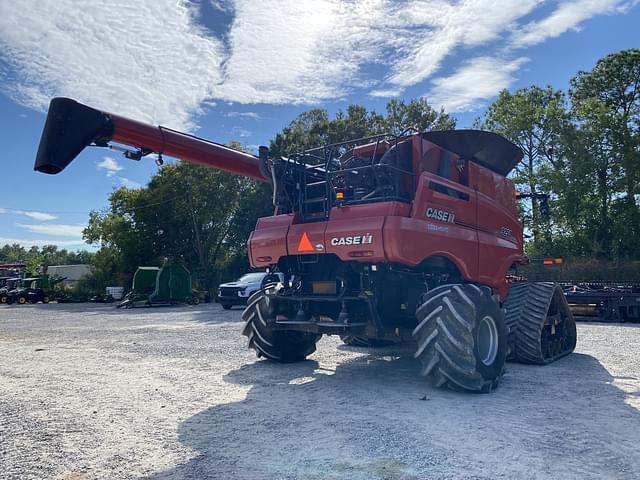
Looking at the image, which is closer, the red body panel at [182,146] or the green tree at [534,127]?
the red body panel at [182,146]

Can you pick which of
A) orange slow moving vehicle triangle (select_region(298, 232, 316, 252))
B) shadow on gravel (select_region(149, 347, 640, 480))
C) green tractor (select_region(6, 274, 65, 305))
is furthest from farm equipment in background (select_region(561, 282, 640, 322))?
green tractor (select_region(6, 274, 65, 305))

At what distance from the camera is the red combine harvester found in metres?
5.95

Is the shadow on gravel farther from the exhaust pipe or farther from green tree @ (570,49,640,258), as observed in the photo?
green tree @ (570,49,640,258)

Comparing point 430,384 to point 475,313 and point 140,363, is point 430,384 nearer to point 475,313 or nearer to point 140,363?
point 475,313

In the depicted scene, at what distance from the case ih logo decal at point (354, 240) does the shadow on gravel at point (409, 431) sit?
5.90ft

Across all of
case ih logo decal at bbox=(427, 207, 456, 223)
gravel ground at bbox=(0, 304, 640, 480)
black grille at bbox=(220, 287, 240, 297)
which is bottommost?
gravel ground at bbox=(0, 304, 640, 480)

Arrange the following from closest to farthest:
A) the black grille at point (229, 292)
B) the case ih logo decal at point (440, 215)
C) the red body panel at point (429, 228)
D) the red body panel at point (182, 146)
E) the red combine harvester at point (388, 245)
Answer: the red combine harvester at point (388, 245) → the red body panel at point (429, 228) → the red body panel at point (182, 146) → the case ih logo decal at point (440, 215) → the black grille at point (229, 292)

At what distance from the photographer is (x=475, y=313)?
19.6ft

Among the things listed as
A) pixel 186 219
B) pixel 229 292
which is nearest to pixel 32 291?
pixel 186 219

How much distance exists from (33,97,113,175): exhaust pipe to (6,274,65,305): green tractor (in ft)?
108

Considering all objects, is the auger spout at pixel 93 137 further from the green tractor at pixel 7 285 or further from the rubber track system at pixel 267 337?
the green tractor at pixel 7 285

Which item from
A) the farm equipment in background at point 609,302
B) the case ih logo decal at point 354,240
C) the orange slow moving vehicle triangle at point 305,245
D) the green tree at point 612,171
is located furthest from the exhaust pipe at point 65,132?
the green tree at point 612,171

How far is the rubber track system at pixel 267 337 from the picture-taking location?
7.86 metres

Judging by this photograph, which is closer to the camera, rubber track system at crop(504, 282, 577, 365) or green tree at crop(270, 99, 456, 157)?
rubber track system at crop(504, 282, 577, 365)
